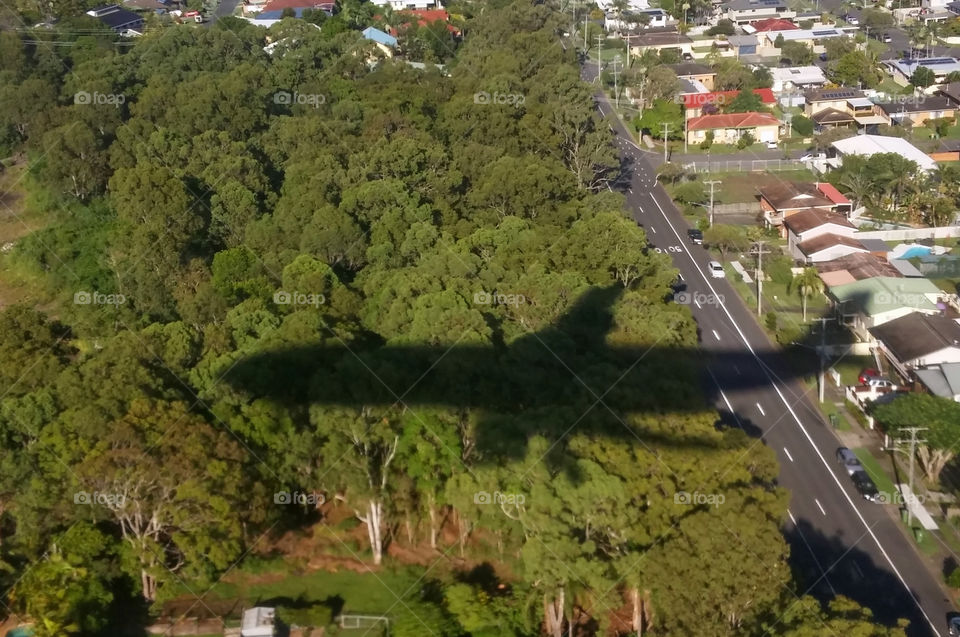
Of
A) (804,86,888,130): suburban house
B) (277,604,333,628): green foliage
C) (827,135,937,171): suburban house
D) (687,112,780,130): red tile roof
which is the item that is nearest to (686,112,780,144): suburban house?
(687,112,780,130): red tile roof

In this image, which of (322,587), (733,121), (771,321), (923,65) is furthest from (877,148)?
(322,587)

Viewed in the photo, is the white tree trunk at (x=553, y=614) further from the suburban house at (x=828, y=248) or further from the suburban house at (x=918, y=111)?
the suburban house at (x=918, y=111)

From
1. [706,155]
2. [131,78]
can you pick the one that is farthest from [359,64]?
[706,155]

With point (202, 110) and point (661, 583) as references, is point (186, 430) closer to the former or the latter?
point (661, 583)

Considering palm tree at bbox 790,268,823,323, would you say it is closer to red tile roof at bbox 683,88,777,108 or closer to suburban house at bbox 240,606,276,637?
suburban house at bbox 240,606,276,637

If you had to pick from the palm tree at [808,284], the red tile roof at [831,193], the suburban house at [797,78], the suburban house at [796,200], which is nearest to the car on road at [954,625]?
the palm tree at [808,284]
